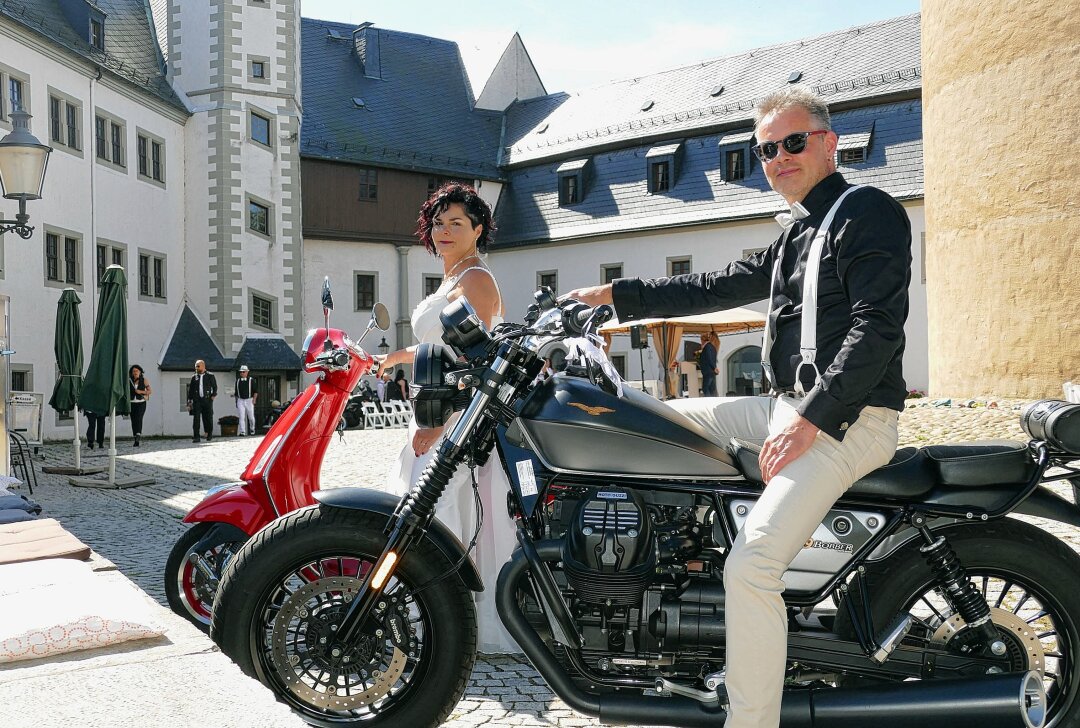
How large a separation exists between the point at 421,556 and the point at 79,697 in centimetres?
98

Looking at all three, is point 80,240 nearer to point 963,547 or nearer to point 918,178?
point 918,178

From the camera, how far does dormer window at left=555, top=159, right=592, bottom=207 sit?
38.5 m

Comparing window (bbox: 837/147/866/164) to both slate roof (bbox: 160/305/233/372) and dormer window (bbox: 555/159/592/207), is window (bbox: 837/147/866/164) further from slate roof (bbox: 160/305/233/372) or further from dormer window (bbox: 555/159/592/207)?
slate roof (bbox: 160/305/233/372)

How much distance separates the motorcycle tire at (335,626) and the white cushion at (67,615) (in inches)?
28.0

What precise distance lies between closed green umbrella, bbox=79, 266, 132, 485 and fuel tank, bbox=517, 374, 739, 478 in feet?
34.3

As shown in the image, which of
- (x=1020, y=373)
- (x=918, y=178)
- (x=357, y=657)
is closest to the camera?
(x=357, y=657)

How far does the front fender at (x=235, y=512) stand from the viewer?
4496 mm

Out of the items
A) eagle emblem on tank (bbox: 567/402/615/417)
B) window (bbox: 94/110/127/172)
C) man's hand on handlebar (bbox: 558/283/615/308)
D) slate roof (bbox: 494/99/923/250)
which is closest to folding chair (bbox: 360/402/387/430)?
window (bbox: 94/110/127/172)

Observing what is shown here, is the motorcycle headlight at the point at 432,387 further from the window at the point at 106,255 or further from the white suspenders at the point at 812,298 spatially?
the window at the point at 106,255

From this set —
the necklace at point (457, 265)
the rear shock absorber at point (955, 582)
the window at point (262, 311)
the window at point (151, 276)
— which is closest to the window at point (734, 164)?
the window at point (262, 311)

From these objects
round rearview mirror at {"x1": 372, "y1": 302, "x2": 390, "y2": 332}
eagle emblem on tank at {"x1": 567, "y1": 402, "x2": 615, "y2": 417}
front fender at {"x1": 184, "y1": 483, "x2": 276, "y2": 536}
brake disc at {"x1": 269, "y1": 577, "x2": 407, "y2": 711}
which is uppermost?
round rearview mirror at {"x1": 372, "y1": 302, "x2": 390, "y2": 332}

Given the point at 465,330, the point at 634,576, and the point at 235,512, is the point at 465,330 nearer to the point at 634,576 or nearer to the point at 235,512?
the point at 634,576

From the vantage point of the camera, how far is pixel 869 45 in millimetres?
34500

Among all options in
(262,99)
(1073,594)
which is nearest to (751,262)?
(1073,594)
